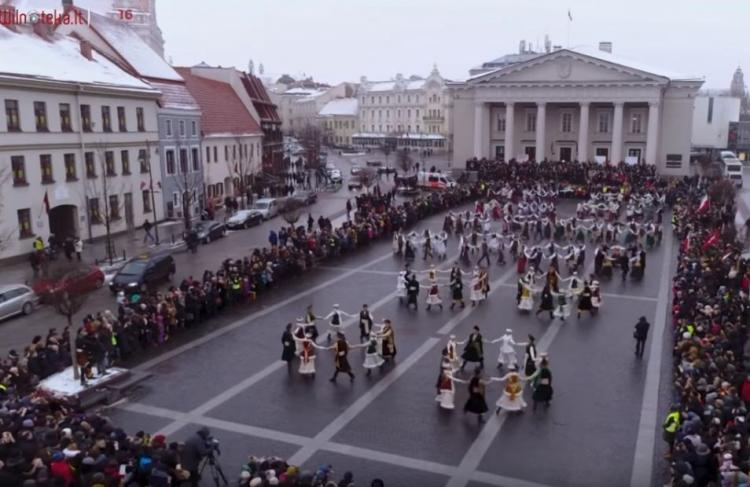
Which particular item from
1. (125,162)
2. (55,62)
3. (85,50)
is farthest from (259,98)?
(55,62)

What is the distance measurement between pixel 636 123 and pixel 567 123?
6524 millimetres

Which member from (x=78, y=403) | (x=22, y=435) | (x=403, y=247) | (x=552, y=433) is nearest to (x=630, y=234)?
(x=403, y=247)

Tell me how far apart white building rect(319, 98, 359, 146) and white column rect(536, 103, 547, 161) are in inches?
2951

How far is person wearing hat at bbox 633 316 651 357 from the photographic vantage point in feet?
61.7

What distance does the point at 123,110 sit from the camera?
40406mm

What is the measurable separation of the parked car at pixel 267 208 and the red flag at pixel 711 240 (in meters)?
25.8

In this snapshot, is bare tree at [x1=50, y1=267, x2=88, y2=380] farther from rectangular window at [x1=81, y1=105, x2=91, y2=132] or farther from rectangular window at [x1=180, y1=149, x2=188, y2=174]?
rectangular window at [x1=180, y1=149, x2=188, y2=174]

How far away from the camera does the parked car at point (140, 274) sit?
87.8 ft

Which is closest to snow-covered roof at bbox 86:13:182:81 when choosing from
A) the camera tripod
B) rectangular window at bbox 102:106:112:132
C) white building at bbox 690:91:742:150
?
rectangular window at bbox 102:106:112:132

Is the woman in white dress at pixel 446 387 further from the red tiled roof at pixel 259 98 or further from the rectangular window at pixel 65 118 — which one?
the red tiled roof at pixel 259 98

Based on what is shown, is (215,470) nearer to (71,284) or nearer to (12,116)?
(71,284)

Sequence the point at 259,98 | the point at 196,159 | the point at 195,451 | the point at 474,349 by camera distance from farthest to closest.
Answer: the point at 259,98, the point at 196,159, the point at 474,349, the point at 195,451

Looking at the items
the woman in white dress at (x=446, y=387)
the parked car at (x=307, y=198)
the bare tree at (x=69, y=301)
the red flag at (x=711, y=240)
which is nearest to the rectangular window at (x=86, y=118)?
the parked car at (x=307, y=198)

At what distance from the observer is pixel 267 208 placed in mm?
45969
